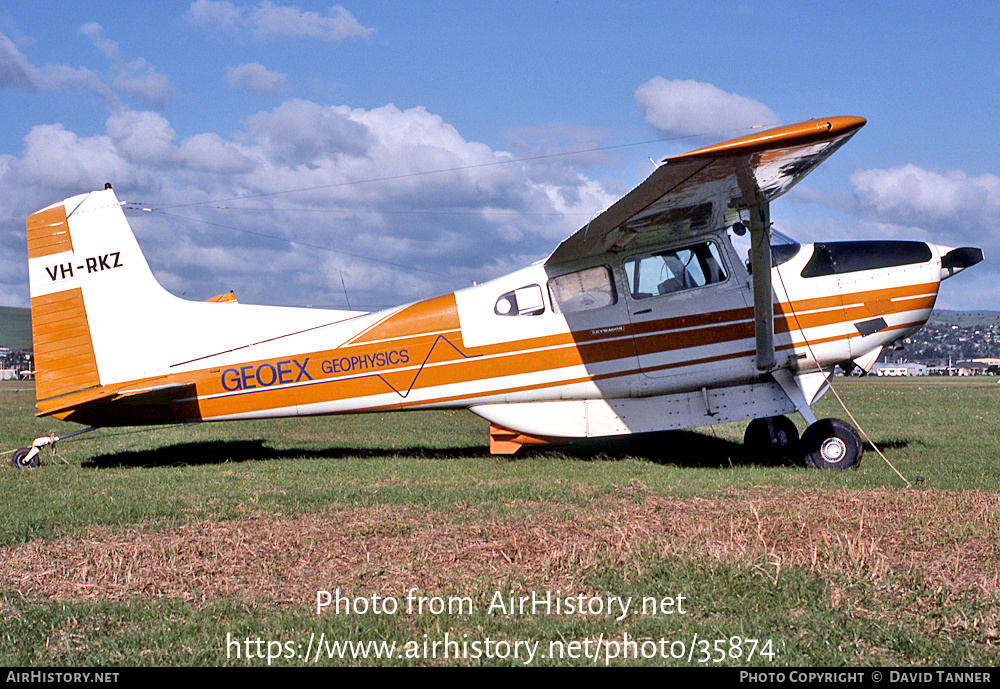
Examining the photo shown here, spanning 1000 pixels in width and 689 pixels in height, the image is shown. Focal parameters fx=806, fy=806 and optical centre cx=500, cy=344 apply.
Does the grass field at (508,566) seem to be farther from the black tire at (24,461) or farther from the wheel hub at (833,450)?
the black tire at (24,461)

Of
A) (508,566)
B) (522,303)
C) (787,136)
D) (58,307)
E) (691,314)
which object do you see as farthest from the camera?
(58,307)

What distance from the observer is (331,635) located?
3.95 metres

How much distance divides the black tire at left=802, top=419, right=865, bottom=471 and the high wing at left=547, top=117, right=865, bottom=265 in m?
2.63

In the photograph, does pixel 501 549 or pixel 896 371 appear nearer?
pixel 501 549

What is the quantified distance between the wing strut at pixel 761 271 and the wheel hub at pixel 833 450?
1.07m

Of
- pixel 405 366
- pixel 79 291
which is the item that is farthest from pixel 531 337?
pixel 79 291

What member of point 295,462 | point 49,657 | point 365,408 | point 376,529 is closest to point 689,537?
point 376,529

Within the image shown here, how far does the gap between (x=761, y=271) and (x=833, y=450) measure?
7.14ft

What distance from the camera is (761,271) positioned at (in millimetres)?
8883

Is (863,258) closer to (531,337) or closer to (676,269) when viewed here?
(676,269)

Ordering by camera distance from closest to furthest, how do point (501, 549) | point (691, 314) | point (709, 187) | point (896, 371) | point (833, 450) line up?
point (501, 549), point (709, 187), point (833, 450), point (691, 314), point (896, 371)

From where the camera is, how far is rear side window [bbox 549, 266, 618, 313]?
9.67 m

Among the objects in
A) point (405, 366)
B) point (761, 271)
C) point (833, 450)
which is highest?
point (761, 271)
